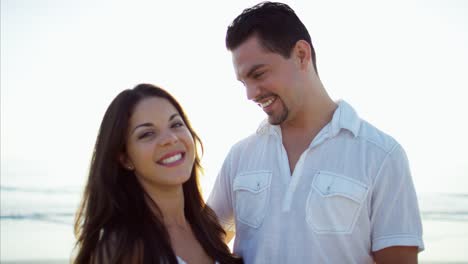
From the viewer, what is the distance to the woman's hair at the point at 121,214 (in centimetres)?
323

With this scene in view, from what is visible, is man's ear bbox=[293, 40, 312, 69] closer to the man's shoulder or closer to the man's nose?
the man's nose

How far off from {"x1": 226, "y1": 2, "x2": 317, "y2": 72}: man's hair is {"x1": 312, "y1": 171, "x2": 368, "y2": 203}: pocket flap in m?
0.83

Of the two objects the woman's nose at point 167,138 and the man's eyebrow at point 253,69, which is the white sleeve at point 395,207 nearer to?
the man's eyebrow at point 253,69

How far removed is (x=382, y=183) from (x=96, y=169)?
1.68 metres

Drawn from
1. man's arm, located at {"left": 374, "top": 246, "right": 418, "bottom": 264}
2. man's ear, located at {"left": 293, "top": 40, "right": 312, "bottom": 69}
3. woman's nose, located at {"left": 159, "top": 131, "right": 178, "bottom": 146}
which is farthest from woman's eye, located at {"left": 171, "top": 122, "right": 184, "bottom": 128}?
man's arm, located at {"left": 374, "top": 246, "right": 418, "bottom": 264}

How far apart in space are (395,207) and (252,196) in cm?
87

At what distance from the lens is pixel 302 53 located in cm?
383

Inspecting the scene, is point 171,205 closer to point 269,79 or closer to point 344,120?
point 269,79

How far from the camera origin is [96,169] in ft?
11.7

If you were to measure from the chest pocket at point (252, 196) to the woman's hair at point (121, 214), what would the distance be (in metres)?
0.26

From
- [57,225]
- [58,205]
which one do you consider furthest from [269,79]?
[58,205]

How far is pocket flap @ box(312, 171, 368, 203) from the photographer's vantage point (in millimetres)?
3338

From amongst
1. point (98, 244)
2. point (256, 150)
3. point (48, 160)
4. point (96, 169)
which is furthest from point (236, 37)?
point (48, 160)

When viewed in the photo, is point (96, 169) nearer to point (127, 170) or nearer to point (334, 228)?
point (127, 170)
